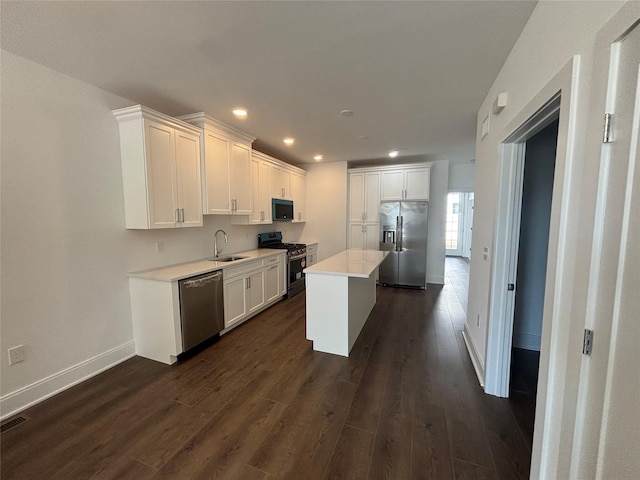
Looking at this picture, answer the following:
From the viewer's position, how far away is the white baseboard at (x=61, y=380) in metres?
1.93

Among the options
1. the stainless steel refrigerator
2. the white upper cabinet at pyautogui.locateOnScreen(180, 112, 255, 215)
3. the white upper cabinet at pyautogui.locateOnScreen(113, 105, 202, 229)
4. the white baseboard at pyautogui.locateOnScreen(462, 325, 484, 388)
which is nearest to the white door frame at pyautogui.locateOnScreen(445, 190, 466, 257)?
the stainless steel refrigerator

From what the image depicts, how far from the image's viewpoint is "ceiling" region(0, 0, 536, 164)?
1.53 meters

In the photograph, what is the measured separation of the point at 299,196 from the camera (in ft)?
18.2

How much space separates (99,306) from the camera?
8.11 ft

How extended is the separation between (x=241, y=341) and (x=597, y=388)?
294 cm

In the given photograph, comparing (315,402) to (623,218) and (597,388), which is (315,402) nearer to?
(597,388)

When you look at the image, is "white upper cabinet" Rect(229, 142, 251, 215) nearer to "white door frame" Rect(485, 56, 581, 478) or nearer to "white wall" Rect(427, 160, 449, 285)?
"white door frame" Rect(485, 56, 581, 478)

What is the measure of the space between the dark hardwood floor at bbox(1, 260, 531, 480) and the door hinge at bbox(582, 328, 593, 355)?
1.04 metres

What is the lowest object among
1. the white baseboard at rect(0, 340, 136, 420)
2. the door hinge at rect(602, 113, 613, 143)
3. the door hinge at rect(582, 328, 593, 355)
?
the white baseboard at rect(0, 340, 136, 420)

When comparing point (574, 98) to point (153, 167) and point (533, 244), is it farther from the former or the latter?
point (153, 167)

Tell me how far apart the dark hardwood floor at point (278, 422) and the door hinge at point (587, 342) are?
1.04 meters

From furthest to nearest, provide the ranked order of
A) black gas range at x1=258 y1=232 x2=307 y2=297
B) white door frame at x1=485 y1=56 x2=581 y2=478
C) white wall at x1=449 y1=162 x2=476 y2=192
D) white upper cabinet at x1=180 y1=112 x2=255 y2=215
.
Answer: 1. white wall at x1=449 y1=162 x2=476 y2=192
2. black gas range at x1=258 y1=232 x2=307 y2=297
3. white upper cabinet at x1=180 y1=112 x2=255 y2=215
4. white door frame at x1=485 y1=56 x2=581 y2=478

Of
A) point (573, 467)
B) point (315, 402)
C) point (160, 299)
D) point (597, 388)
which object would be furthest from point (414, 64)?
point (160, 299)

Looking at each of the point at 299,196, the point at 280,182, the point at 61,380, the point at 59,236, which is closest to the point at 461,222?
the point at 299,196
